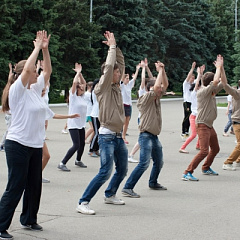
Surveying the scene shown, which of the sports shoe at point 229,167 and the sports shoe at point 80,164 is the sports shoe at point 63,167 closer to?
the sports shoe at point 80,164

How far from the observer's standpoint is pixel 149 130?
8383 millimetres

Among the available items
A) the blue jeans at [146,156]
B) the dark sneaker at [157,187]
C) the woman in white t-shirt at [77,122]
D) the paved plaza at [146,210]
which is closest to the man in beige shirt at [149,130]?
the blue jeans at [146,156]

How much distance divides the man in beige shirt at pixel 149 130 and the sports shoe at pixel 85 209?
1.25m

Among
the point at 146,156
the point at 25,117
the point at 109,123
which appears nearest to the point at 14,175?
the point at 25,117

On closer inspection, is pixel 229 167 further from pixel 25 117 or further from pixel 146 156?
pixel 25 117

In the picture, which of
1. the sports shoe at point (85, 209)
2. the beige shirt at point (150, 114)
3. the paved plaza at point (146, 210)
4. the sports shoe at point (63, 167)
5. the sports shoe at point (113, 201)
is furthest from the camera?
the sports shoe at point (63, 167)

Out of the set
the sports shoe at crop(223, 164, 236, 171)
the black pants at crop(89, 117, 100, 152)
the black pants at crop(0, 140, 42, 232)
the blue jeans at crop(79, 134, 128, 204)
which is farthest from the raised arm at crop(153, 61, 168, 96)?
the black pants at crop(89, 117, 100, 152)

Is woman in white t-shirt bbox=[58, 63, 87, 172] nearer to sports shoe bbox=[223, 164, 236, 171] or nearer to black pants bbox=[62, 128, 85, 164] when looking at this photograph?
black pants bbox=[62, 128, 85, 164]

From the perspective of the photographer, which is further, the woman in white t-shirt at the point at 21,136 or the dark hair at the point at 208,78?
the dark hair at the point at 208,78

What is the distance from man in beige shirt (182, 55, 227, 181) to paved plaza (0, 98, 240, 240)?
0.39 meters

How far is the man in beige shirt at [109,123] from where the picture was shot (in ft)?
23.2

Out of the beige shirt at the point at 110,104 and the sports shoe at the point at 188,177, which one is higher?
the beige shirt at the point at 110,104

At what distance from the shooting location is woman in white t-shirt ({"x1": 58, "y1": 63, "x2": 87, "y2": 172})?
10.7 meters

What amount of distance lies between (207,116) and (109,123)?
3.07m
